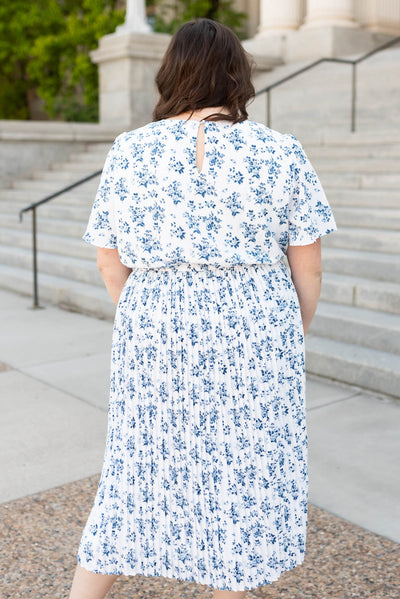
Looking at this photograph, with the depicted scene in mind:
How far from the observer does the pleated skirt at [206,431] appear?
207cm

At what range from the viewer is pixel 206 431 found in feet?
6.82

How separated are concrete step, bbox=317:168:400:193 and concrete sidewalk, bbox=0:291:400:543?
134 inches

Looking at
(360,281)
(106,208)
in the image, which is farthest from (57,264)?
(106,208)

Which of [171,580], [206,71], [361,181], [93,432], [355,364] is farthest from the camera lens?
[361,181]

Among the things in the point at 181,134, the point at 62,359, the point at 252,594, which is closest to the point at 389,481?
the point at 252,594

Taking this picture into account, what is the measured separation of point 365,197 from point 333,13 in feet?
25.9

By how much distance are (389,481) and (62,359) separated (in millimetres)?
3036

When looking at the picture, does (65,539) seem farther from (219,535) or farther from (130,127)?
(130,127)

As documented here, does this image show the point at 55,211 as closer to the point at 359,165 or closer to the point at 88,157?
the point at 88,157

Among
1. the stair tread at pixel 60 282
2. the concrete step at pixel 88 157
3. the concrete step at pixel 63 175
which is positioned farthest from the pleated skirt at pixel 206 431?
the concrete step at pixel 88 157

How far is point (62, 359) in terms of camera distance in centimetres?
576

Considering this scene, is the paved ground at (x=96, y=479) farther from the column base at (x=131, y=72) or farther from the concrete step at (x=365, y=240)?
the column base at (x=131, y=72)

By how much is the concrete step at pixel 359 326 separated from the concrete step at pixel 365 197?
1983mm

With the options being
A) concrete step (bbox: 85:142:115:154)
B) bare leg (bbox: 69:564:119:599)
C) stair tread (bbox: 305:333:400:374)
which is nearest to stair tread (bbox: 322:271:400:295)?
stair tread (bbox: 305:333:400:374)
